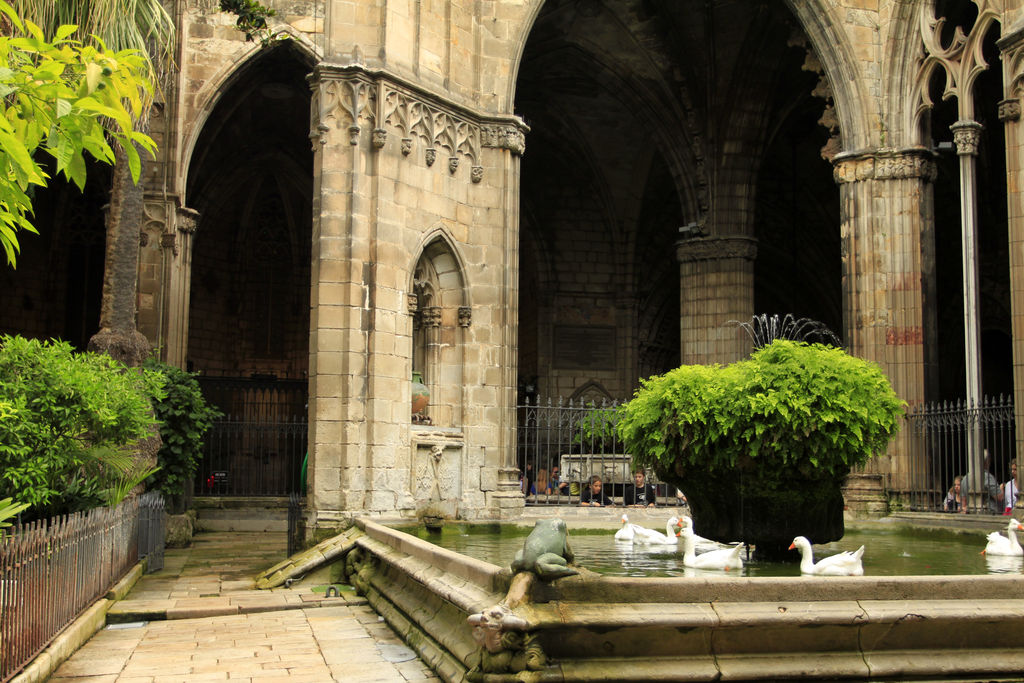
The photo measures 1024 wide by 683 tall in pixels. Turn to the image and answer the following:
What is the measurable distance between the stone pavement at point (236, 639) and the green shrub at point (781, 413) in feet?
9.83

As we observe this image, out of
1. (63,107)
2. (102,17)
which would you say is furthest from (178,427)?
(63,107)

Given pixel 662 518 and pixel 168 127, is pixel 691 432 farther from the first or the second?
pixel 168 127

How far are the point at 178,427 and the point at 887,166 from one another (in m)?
11.8

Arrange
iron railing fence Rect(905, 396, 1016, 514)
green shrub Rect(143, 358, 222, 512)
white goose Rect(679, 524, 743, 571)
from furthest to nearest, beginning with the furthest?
green shrub Rect(143, 358, 222, 512), iron railing fence Rect(905, 396, 1016, 514), white goose Rect(679, 524, 743, 571)

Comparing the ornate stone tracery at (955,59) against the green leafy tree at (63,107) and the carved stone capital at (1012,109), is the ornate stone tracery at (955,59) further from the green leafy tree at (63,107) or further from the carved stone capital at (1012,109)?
the green leafy tree at (63,107)

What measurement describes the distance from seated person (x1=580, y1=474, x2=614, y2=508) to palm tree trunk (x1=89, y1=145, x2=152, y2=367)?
6.97 metres

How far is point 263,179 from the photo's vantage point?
27375mm

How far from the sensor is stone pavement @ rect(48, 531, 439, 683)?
6.31 m

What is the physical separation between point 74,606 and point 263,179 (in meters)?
21.0

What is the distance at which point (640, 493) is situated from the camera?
1795 cm

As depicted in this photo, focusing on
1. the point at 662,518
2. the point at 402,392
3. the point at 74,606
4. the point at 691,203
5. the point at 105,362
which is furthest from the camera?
the point at 691,203

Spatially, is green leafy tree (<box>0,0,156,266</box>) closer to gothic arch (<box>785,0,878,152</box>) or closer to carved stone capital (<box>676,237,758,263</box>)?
gothic arch (<box>785,0,878,152</box>)

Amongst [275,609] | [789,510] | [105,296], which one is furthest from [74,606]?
[105,296]

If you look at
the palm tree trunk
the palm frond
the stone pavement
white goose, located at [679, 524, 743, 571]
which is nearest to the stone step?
the palm tree trunk
